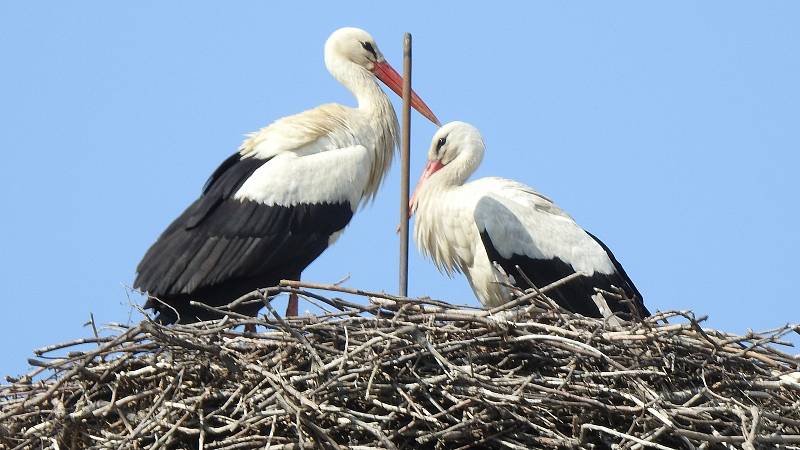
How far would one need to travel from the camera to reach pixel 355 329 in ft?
19.8

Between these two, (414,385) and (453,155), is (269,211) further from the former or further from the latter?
(414,385)

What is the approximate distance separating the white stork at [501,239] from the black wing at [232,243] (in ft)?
1.56

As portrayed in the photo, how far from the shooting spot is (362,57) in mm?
8891

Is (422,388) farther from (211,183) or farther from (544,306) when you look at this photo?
(211,183)

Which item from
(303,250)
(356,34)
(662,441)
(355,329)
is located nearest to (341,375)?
(355,329)

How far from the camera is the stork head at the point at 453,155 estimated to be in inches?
328

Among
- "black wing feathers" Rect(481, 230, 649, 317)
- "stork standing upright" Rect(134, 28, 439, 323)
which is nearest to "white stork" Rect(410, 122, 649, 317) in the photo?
"black wing feathers" Rect(481, 230, 649, 317)

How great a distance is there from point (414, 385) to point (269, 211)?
2159 millimetres

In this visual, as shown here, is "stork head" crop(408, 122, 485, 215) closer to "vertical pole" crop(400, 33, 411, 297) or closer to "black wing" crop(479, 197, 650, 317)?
"black wing" crop(479, 197, 650, 317)

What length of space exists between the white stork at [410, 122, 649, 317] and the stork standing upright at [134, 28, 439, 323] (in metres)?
0.38

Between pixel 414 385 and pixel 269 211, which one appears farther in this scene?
pixel 269 211

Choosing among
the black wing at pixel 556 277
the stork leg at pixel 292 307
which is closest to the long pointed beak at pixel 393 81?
the black wing at pixel 556 277

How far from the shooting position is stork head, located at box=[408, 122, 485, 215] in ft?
27.4

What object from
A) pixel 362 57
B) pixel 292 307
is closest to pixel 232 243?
pixel 292 307
